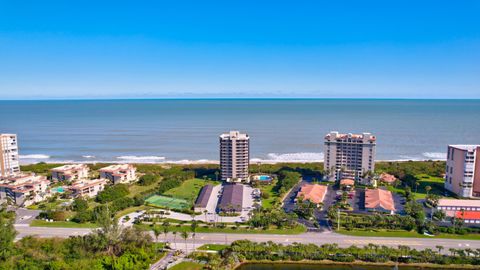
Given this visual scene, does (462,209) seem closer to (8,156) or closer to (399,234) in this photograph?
(399,234)

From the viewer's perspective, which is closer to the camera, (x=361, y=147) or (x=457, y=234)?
(x=457, y=234)

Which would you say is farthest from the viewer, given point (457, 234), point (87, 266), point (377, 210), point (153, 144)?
point (153, 144)

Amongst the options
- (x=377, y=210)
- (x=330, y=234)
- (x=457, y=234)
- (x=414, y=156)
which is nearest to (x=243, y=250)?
(x=330, y=234)

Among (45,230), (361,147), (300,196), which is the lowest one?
(45,230)

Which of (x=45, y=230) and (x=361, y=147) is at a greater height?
(x=361, y=147)

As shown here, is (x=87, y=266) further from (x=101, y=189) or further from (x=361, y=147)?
(x=361, y=147)

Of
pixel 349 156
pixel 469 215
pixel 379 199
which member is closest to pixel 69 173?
pixel 349 156

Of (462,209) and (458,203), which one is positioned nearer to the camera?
(462,209)
